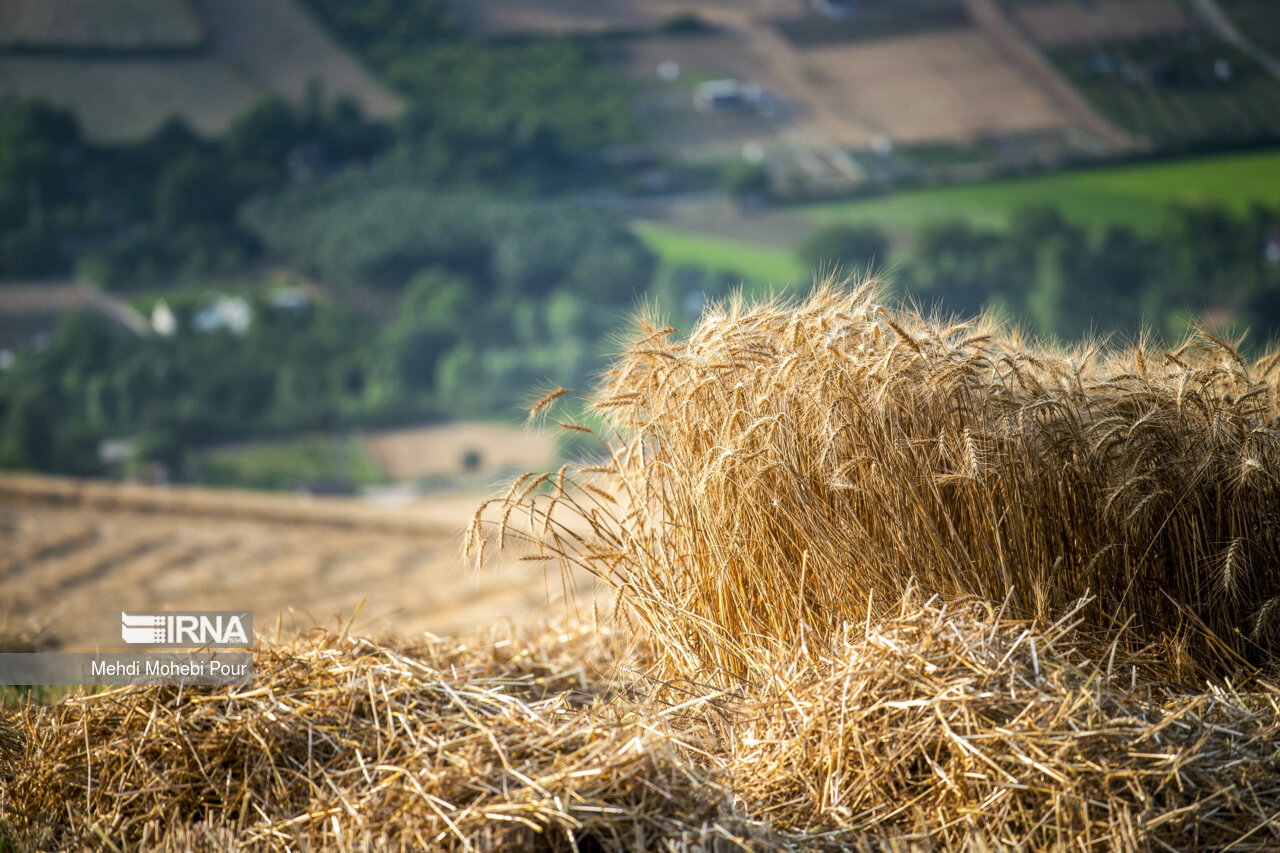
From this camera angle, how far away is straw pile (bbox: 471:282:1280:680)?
7.36ft

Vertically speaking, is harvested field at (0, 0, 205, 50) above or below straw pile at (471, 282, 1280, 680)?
above

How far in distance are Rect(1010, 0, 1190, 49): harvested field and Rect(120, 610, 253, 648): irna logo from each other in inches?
660

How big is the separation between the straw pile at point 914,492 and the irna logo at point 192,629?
0.70m

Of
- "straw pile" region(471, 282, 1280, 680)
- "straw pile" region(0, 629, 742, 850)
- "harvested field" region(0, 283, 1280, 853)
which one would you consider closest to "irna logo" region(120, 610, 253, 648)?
"harvested field" region(0, 283, 1280, 853)

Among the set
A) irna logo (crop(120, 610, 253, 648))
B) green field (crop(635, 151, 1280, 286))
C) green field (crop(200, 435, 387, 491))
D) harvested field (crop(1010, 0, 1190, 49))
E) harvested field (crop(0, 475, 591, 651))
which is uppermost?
harvested field (crop(1010, 0, 1190, 49))

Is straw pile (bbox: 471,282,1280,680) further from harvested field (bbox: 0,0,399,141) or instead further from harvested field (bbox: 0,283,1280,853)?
harvested field (bbox: 0,0,399,141)

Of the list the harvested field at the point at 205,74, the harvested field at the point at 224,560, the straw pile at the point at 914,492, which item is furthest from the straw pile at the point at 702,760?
the harvested field at the point at 205,74

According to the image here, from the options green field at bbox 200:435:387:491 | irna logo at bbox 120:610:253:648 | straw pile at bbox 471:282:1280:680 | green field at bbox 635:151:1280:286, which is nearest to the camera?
straw pile at bbox 471:282:1280:680

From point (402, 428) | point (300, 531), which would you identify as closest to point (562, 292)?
point (402, 428)

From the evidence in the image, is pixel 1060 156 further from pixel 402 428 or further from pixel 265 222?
pixel 265 222

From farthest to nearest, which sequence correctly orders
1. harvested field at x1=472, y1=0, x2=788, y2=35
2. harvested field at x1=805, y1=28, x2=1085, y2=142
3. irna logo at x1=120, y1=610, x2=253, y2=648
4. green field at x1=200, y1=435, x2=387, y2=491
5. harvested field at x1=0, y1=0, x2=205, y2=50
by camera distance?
harvested field at x1=472, y1=0, x2=788, y2=35, harvested field at x1=0, y1=0, x2=205, y2=50, harvested field at x1=805, y1=28, x2=1085, y2=142, green field at x1=200, y1=435, x2=387, y2=491, irna logo at x1=120, y1=610, x2=253, y2=648

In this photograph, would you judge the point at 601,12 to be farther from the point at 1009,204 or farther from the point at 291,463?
the point at 291,463

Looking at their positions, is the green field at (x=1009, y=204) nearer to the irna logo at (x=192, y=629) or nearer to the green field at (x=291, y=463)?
the green field at (x=291, y=463)

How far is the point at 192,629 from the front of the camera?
8.82ft
